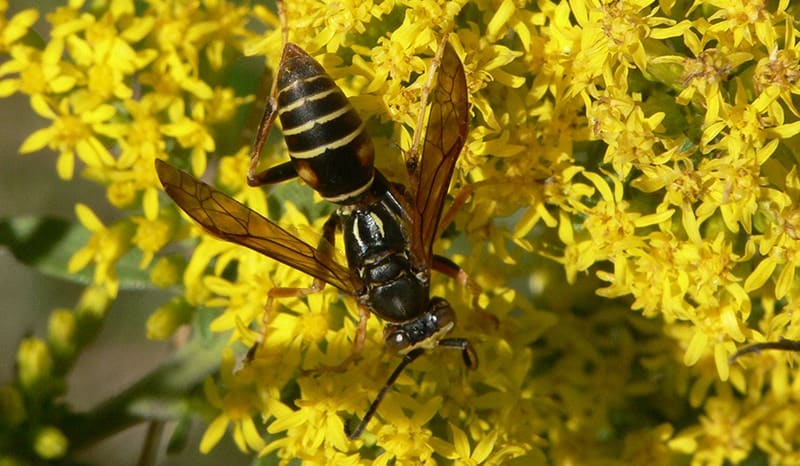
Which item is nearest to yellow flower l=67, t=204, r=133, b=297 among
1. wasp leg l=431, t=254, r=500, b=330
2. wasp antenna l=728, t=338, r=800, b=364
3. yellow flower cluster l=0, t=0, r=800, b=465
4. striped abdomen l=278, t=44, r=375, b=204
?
yellow flower cluster l=0, t=0, r=800, b=465

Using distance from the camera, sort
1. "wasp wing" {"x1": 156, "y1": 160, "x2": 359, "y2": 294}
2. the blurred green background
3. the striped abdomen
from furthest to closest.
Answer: the blurred green background → "wasp wing" {"x1": 156, "y1": 160, "x2": 359, "y2": 294} → the striped abdomen

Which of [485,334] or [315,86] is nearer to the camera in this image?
[315,86]

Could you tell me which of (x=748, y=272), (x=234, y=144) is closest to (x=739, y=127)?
(x=748, y=272)

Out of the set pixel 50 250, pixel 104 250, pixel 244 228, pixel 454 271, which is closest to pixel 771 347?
pixel 454 271

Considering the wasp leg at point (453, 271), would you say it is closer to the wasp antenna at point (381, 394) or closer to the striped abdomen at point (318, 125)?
the wasp antenna at point (381, 394)

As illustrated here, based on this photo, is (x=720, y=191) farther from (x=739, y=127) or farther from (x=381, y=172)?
(x=381, y=172)

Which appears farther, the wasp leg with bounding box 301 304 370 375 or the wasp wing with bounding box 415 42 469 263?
the wasp leg with bounding box 301 304 370 375

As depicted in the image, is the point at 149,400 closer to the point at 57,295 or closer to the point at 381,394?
the point at 381,394

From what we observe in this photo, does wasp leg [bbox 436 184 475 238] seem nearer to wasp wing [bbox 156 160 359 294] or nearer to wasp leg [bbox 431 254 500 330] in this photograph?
wasp leg [bbox 431 254 500 330]
